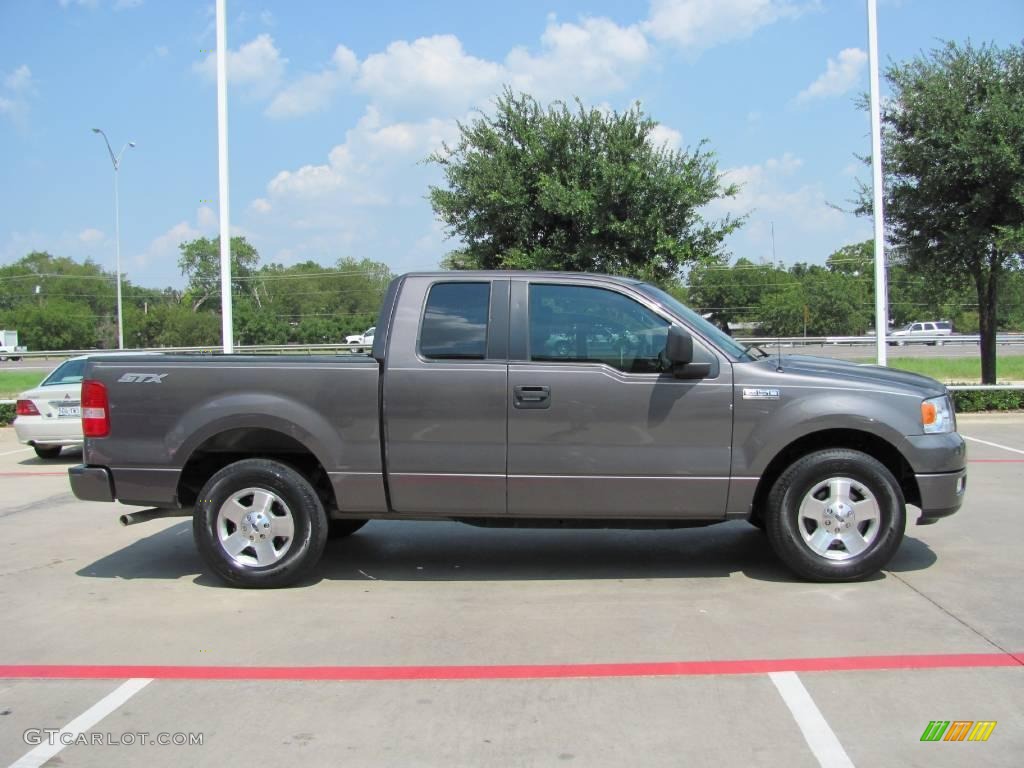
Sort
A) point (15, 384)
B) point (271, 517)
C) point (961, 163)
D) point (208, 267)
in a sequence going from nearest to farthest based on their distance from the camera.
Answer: point (271, 517), point (961, 163), point (15, 384), point (208, 267)

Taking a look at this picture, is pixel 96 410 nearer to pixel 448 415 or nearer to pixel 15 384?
pixel 448 415

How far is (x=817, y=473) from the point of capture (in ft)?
17.9

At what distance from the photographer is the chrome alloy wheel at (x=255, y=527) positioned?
5691 mm

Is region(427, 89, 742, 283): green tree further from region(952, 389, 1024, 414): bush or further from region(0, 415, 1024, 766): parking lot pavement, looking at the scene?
region(0, 415, 1024, 766): parking lot pavement

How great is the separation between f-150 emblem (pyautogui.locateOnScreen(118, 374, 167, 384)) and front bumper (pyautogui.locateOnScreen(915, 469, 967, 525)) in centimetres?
489

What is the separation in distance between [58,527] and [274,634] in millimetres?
4008

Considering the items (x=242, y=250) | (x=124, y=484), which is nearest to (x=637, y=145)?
(x=124, y=484)

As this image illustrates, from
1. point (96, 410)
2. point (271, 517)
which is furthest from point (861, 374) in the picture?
point (96, 410)

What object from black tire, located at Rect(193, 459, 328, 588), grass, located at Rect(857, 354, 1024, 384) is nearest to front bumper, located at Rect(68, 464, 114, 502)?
black tire, located at Rect(193, 459, 328, 588)

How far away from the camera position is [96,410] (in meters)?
5.73

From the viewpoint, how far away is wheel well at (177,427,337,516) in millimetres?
5770

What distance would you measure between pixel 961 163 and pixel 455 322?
482 inches

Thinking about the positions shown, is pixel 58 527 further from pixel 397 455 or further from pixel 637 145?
pixel 637 145

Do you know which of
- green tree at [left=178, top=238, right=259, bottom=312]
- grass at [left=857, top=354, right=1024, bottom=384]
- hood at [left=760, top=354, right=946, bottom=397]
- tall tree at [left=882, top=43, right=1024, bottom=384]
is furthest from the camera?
green tree at [left=178, top=238, right=259, bottom=312]
